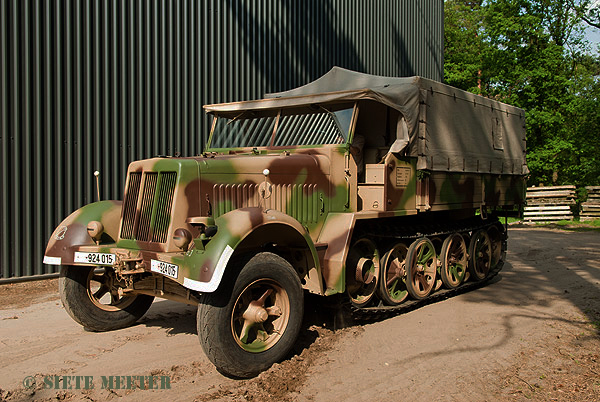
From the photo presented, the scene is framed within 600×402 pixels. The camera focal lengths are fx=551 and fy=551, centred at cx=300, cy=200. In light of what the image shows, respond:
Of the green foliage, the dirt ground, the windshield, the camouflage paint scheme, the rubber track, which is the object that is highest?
the green foliage

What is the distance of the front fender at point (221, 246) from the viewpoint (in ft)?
13.9

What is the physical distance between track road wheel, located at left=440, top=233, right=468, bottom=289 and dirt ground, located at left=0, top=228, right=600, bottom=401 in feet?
1.34

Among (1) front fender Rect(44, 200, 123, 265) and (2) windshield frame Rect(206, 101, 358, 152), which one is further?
(2) windshield frame Rect(206, 101, 358, 152)

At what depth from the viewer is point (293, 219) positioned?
16.4 feet

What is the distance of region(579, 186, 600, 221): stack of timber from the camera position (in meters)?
21.6

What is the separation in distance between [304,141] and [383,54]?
33.7 ft

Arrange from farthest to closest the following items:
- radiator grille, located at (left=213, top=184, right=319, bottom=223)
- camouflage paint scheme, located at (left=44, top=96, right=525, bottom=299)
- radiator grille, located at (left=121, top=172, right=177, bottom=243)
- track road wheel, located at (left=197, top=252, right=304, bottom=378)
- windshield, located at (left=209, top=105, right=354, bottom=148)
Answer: windshield, located at (left=209, top=105, right=354, bottom=148) < radiator grille, located at (left=213, top=184, right=319, bottom=223) < radiator grille, located at (left=121, top=172, right=177, bottom=243) < camouflage paint scheme, located at (left=44, top=96, right=525, bottom=299) < track road wheel, located at (left=197, top=252, right=304, bottom=378)

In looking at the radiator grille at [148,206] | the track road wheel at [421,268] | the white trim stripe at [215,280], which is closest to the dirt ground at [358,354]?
the track road wheel at [421,268]

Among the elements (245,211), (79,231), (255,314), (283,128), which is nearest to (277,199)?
(245,211)

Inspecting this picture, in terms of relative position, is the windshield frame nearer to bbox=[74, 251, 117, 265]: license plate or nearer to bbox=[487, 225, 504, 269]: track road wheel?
bbox=[74, 251, 117, 265]: license plate

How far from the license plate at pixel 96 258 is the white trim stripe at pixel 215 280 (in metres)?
1.03

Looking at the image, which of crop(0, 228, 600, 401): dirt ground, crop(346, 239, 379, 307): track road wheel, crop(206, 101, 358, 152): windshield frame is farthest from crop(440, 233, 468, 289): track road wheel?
crop(206, 101, 358, 152): windshield frame

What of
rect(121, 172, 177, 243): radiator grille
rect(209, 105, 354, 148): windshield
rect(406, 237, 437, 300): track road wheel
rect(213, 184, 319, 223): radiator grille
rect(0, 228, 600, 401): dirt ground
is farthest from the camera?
rect(406, 237, 437, 300): track road wheel

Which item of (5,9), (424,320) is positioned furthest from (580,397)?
(5,9)
